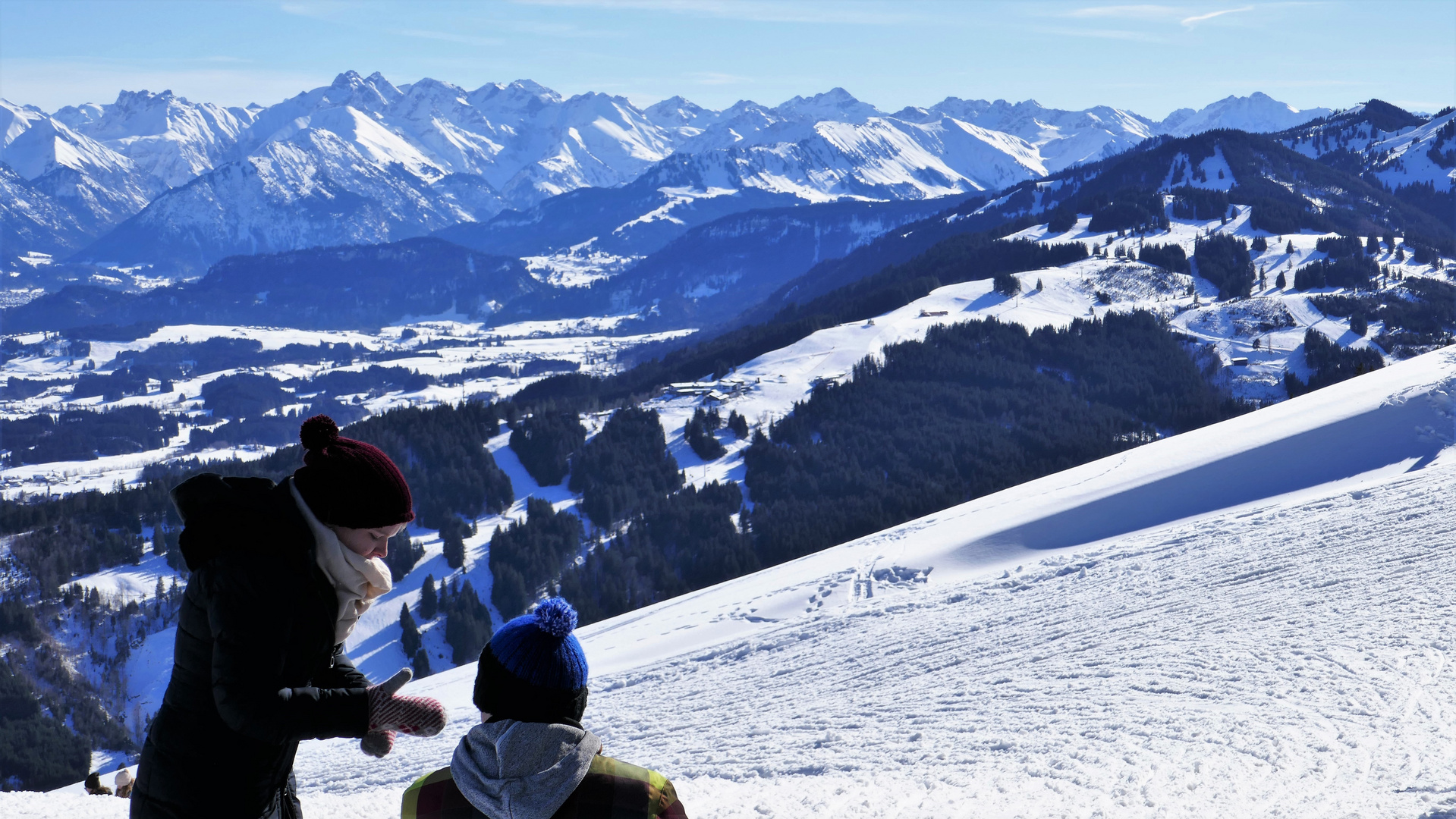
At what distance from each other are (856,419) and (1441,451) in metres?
82.0

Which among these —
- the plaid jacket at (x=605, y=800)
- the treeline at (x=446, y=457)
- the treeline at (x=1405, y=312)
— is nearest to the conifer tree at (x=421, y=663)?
the treeline at (x=446, y=457)

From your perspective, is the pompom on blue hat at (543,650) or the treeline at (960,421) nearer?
the pompom on blue hat at (543,650)

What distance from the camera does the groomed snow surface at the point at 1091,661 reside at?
1072 cm

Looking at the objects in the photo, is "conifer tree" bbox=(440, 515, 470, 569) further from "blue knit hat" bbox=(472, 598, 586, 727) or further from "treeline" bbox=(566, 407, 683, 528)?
"blue knit hat" bbox=(472, 598, 586, 727)

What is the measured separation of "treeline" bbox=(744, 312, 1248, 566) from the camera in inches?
3615

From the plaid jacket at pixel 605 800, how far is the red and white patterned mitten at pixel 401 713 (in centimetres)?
46

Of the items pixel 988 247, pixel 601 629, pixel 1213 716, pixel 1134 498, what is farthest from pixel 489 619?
pixel 988 247

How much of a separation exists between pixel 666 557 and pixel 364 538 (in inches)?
3470

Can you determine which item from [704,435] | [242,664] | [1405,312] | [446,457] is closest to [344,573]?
[242,664]

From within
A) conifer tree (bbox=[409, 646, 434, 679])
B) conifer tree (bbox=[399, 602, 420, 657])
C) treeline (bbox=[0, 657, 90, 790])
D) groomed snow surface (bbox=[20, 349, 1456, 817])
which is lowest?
treeline (bbox=[0, 657, 90, 790])

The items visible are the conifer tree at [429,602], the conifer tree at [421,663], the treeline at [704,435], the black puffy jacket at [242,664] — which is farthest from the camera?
the treeline at [704,435]

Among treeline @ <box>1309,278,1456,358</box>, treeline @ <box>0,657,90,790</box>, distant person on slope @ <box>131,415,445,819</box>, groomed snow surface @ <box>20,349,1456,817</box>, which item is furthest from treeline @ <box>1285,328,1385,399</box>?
distant person on slope @ <box>131,415,445,819</box>

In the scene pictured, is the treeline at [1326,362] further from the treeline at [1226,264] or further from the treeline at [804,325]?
the treeline at [804,325]

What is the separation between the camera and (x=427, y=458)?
110750 millimetres
